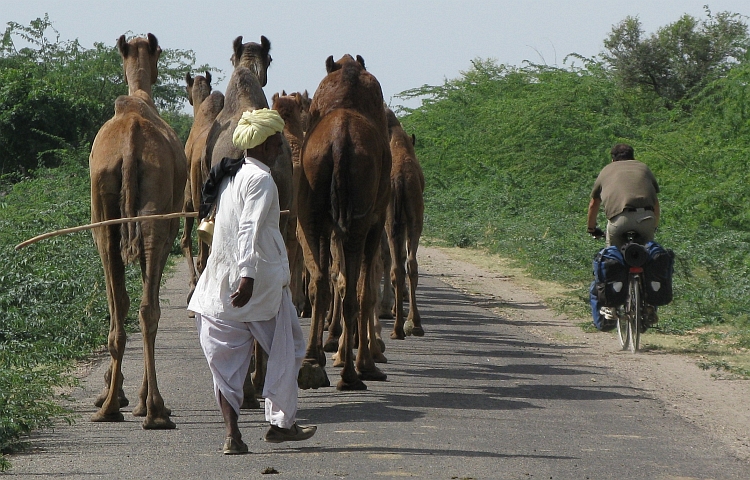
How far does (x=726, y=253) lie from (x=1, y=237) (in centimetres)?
1033

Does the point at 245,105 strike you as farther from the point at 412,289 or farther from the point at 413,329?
the point at 413,329

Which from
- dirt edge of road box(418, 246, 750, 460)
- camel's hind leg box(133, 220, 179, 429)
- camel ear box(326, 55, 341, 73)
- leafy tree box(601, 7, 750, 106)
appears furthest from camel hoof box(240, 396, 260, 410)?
leafy tree box(601, 7, 750, 106)

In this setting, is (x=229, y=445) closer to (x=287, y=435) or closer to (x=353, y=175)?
(x=287, y=435)

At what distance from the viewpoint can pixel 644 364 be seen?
10695 millimetres

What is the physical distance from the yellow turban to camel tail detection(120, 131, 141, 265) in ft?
4.05

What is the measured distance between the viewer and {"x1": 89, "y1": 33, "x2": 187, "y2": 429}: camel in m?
7.53

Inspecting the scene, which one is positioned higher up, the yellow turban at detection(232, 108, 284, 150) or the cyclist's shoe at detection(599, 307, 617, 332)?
the yellow turban at detection(232, 108, 284, 150)

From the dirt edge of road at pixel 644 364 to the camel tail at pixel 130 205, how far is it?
4023 millimetres

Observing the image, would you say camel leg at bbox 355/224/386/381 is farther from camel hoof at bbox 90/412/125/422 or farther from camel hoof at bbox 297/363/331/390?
camel hoof at bbox 90/412/125/422

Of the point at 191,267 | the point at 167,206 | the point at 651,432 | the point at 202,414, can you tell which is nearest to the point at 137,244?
the point at 167,206

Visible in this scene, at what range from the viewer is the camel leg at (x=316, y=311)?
345 inches

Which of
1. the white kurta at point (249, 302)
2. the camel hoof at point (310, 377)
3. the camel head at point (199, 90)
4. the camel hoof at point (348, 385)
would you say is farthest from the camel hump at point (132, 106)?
the camel head at point (199, 90)

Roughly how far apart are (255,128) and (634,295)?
6.11m

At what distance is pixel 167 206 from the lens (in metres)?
7.86
